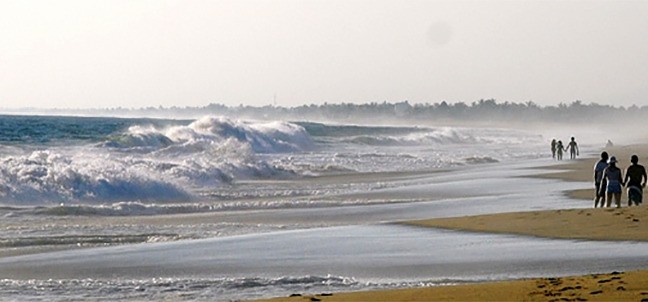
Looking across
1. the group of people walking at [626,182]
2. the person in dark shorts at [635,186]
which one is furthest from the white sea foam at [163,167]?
the person in dark shorts at [635,186]

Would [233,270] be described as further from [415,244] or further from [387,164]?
[387,164]

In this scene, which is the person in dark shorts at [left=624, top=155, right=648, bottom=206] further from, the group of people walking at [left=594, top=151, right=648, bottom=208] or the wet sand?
the wet sand

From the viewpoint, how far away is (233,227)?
2150 centimetres

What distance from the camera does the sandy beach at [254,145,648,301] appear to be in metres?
10.2

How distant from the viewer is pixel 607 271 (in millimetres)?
13070

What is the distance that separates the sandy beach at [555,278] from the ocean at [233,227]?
990mm

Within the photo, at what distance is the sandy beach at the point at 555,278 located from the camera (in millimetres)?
10242

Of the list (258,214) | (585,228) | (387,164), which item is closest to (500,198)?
(258,214)

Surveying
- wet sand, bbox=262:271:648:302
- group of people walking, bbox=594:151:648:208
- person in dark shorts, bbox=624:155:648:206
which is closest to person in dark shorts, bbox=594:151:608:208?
group of people walking, bbox=594:151:648:208

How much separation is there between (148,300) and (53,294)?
148 centimetres

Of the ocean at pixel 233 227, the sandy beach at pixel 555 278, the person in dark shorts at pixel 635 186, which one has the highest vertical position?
the person in dark shorts at pixel 635 186

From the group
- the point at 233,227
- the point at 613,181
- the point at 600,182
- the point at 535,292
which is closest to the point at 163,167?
the point at 233,227

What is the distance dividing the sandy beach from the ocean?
0.99 meters

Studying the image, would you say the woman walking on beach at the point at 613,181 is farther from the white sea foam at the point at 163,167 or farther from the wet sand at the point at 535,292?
the white sea foam at the point at 163,167
